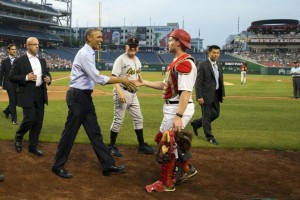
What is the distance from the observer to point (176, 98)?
4.56 metres

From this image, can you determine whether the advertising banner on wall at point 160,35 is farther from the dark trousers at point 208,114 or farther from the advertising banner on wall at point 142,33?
the dark trousers at point 208,114

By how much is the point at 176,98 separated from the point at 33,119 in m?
2.93

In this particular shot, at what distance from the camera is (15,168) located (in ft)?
17.3

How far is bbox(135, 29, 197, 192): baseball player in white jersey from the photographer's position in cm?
428

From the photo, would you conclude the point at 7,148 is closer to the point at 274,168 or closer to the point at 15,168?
the point at 15,168

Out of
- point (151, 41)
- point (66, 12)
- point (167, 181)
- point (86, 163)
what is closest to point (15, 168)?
point (86, 163)

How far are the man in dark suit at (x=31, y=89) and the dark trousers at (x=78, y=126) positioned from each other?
Result: 1.24 metres

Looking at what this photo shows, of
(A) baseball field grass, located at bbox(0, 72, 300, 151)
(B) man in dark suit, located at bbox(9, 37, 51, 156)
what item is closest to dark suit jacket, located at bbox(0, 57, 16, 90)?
(A) baseball field grass, located at bbox(0, 72, 300, 151)

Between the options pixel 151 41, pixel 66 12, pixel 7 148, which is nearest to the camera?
pixel 7 148

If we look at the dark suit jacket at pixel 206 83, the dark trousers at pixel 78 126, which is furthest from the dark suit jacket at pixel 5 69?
the dark suit jacket at pixel 206 83

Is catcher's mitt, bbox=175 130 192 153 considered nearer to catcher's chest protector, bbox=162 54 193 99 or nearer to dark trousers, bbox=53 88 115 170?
catcher's chest protector, bbox=162 54 193 99

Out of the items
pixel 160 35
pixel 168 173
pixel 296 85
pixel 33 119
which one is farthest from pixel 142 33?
pixel 168 173

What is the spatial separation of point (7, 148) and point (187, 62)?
13.6 ft

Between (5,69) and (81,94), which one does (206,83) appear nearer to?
(81,94)
